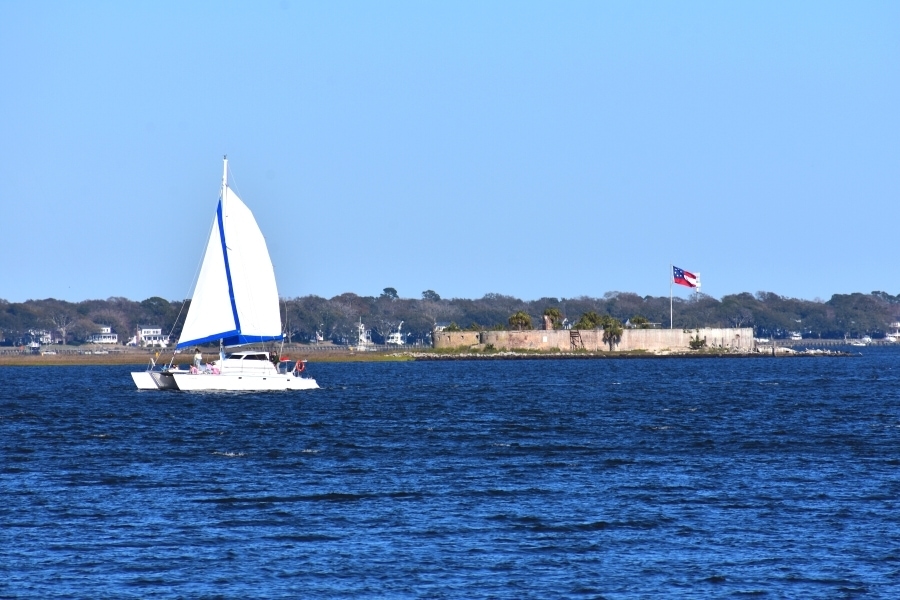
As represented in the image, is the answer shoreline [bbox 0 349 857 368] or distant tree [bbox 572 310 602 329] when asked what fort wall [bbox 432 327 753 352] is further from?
shoreline [bbox 0 349 857 368]

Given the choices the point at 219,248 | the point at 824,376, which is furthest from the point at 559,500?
the point at 824,376

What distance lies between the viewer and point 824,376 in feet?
278

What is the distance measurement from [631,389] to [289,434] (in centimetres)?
3105

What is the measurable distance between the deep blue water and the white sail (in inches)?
401

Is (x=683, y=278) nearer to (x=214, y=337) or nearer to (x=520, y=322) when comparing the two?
(x=520, y=322)

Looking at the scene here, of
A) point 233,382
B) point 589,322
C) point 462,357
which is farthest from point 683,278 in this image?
point 233,382

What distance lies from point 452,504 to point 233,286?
34843 mm

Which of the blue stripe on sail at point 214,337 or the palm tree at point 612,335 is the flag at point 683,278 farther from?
the blue stripe on sail at point 214,337

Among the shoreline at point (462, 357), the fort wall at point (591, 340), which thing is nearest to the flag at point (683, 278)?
the shoreline at point (462, 357)

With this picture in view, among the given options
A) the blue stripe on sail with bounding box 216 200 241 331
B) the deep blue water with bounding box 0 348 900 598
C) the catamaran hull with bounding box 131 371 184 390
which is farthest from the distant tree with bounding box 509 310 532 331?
the deep blue water with bounding box 0 348 900 598

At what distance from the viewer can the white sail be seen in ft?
190

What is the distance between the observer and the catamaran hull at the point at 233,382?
5578 cm

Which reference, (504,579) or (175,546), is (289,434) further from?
(504,579)

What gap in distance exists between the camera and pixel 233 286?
5794 centimetres
